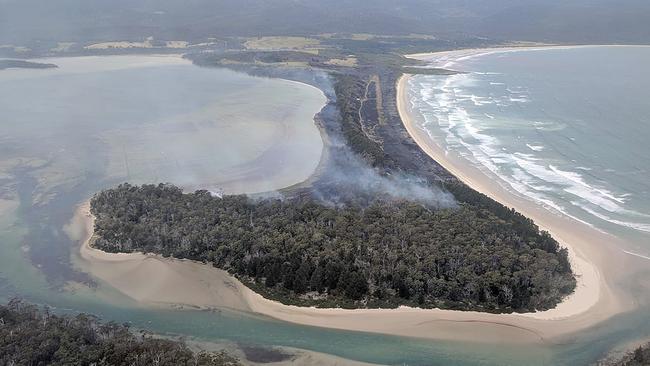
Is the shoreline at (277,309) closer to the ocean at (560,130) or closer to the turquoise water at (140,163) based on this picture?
the turquoise water at (140,163)

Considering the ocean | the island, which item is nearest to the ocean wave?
the ocean

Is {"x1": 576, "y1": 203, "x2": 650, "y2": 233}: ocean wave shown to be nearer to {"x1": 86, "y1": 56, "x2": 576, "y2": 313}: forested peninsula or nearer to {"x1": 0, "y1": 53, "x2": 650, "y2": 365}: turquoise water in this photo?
{"x1": 86, "y1": 56, "x2": 576, "y2": 313}: forested peninsula

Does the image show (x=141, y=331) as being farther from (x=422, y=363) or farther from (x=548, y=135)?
(x=548, y=135)

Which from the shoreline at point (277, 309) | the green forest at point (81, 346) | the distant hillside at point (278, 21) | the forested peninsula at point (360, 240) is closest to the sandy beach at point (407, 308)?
the shoreline at point (277, 309)

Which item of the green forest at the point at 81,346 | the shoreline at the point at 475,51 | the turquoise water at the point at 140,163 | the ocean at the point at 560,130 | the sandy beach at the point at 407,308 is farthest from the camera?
the shoreline at the point at 475,51

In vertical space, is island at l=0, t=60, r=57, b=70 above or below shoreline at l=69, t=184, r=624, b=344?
above

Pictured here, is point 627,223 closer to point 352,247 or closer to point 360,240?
point 360,240
